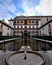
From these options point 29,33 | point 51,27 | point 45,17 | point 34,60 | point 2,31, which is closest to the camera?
point 34,60

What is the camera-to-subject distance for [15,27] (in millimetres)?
50156

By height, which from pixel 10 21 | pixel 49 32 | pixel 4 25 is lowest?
pixel 49 32

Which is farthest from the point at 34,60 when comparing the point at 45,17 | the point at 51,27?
the point at 45,17

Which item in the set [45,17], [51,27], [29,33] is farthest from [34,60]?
[45,17]

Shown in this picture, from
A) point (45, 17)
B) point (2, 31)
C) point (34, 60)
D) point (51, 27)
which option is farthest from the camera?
point (45, 17)

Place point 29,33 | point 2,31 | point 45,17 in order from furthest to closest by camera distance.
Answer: point 45,17
point 29,33
point 2,31

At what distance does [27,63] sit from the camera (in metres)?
6.11

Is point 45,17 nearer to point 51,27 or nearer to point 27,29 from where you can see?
point 27,29

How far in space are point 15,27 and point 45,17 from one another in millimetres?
16050

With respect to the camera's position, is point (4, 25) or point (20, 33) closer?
point (4, 25)

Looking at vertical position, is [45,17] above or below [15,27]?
above

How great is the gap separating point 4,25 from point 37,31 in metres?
18.4

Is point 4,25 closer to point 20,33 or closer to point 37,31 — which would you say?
point 20,33

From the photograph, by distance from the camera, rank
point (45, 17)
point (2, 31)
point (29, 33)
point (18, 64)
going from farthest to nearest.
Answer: point (45, 17), point (29, 33), point (2, 31), point (18, 64)
